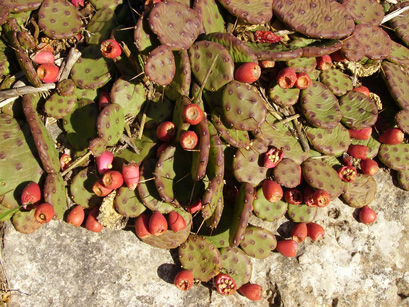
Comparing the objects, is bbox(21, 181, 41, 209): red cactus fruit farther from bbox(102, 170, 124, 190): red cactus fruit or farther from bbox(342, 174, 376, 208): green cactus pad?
bbox(342, 174, 376, 208): green cactus pad

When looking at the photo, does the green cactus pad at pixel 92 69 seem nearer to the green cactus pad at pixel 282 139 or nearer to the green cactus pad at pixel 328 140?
the green cactus pad at pixel 282 139

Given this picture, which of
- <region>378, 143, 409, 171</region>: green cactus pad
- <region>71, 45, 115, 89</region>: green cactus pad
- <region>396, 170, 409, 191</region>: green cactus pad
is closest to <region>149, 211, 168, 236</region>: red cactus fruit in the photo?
<region>71, 45, 115, 89</region>: green cactus pad

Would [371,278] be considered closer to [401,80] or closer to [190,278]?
[190,278]

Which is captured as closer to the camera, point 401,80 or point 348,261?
point 348,261

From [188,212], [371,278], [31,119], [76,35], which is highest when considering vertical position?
[76,35]

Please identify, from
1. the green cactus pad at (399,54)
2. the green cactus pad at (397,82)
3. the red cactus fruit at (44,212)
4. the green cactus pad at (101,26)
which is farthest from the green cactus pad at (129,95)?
the green cactus pad at (399,54)

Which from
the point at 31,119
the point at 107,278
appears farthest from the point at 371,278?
the point at 31,119

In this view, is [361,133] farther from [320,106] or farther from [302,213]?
[302,213]

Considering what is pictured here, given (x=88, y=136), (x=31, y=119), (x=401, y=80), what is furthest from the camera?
(x=401, y=80)
